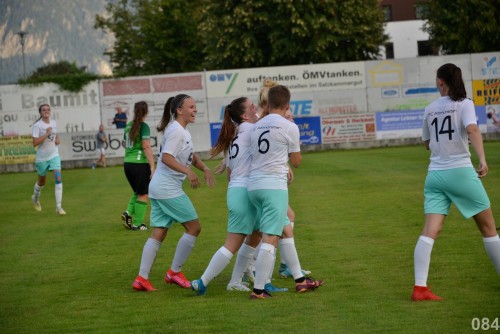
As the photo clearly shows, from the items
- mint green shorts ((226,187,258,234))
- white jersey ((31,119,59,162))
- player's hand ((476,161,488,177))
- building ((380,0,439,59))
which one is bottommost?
mint green shorts ((226,187,258,234))

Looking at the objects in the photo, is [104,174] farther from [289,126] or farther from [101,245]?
[289,126]

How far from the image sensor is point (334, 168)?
90.4 feet

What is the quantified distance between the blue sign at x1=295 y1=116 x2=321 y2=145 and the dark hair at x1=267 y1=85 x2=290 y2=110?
3301cm

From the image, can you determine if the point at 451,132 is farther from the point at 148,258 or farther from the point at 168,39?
the point at 168,39

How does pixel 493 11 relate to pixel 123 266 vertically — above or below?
above

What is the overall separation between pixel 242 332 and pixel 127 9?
76.0 meters

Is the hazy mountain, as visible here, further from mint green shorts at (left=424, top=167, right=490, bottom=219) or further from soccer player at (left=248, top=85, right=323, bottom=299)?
mint green shorts at (left=424, top=167, right=490, bottom=219)

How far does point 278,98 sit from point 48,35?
9872cm

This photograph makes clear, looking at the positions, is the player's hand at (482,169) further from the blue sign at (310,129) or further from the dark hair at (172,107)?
the blue sign at (310,129)

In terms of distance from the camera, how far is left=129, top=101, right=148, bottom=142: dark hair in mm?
13648

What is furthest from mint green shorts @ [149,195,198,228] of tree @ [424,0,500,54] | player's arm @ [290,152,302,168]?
tree @ [424,0,500,54]

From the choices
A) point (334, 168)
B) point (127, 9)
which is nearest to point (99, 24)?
point (127, 9)

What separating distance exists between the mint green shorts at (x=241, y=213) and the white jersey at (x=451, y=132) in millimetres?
1735

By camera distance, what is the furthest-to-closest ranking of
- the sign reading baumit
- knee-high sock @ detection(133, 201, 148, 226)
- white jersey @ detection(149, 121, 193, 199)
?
the sign reading baumit → knee-high sock @ detection(133, 201, 148, 226) → white jersey @ detection(149, 121, 193, 199)
